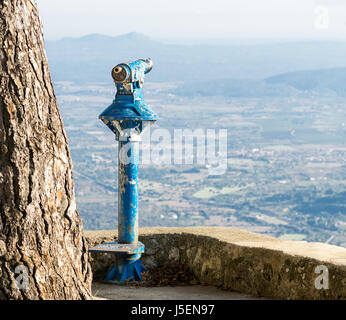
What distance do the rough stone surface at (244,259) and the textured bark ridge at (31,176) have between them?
285 cm

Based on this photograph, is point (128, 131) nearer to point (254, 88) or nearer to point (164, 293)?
point (164, 293)

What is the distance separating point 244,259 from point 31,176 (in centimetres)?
382

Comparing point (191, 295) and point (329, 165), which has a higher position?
point (191, 295)

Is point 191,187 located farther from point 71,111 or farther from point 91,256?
point 91,256

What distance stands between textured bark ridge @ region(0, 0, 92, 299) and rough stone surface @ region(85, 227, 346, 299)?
2.85m

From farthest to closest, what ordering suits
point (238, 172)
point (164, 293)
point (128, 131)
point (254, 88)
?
point (254, 88) → point (238, 172) → point (128, 131) → point (164, 293)

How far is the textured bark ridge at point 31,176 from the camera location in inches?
197

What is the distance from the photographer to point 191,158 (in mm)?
103312

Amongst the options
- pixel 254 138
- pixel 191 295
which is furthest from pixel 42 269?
pixel 254 138

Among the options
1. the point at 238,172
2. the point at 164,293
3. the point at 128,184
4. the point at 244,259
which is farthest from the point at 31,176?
the point at 238,172

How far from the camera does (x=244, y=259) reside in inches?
323

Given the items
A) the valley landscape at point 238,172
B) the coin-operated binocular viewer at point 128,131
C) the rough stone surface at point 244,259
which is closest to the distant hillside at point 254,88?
the valley landscape at point 238,172

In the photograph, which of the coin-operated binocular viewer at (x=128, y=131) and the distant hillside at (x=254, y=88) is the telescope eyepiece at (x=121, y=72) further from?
the distant hillside at (x=254, y=88)

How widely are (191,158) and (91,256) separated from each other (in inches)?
3708
